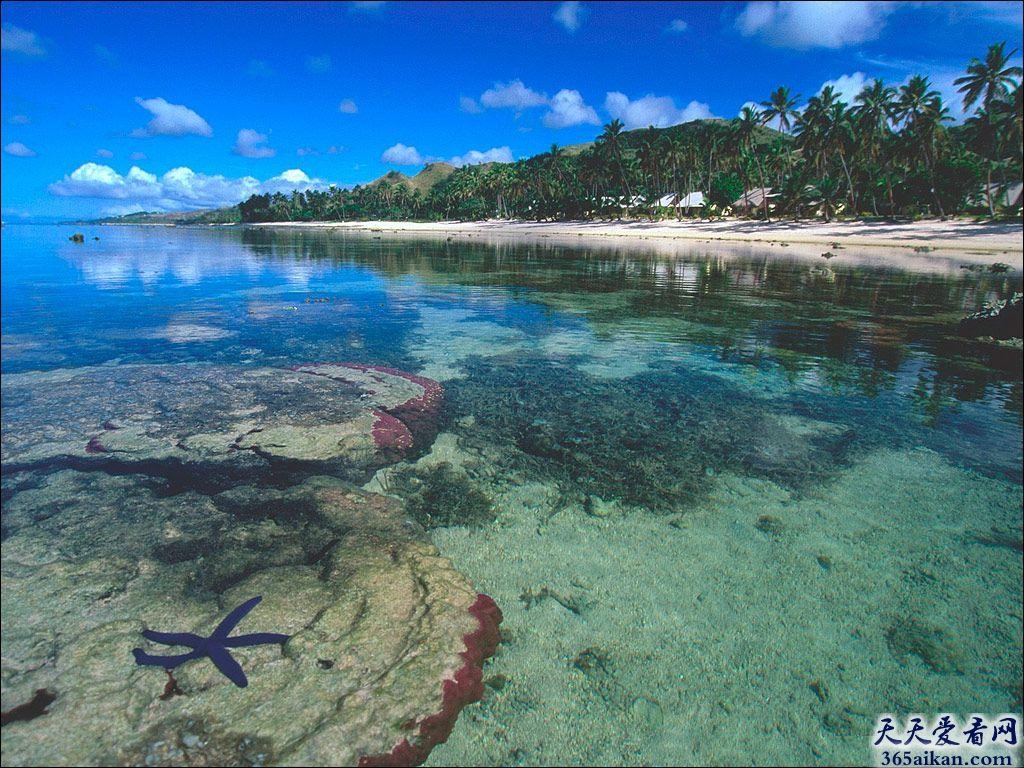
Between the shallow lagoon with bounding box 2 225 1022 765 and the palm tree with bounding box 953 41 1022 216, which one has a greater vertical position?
the palm tree with bounding box 953 41 1022 216

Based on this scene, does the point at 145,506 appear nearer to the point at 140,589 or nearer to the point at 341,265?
the point at 140,589

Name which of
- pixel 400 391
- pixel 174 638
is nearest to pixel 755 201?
pixel 400 391

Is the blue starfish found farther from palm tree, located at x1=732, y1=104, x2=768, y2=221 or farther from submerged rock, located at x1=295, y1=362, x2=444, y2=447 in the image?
palm tree, located at x1=732, y1=104, x2=768, y2=221

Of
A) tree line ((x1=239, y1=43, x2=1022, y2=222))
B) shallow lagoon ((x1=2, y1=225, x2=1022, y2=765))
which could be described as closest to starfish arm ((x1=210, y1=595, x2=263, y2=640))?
shallow lagoon ((x1=2, y1=225, x2=1022, y2=765))

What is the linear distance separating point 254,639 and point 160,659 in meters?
0.73

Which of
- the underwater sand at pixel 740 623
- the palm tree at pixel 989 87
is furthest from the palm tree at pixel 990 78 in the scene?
the underwater sand at pixel 740 623

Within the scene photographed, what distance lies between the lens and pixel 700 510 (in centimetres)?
762

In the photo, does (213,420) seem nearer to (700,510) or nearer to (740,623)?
(700,510)

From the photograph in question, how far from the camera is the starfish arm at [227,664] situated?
4336mm

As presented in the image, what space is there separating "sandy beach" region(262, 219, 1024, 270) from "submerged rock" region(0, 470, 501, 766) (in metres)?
48.9

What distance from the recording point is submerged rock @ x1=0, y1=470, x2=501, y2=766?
12.9ft

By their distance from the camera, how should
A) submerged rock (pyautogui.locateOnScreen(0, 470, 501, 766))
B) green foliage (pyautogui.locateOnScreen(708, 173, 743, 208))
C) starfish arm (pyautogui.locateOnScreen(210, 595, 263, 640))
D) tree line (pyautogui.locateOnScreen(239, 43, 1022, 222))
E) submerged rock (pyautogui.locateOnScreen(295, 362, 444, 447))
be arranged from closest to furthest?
submerged rock (pyautogui.locateOnScreen(0, 470, 501, 766)) < starfish arm (pyautogui.locateOnScreen(210, 595, 263, 640)) < submerged rock (pyautogui.locateOnScreen(295, 362, 444, 447)) < tree line (pyautogui.locateOnScreen(239, 43, 1022, 222)) < green foliage (pyautogui.locateOnScreen(708, 173, 743, 208))

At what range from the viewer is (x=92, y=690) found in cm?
413

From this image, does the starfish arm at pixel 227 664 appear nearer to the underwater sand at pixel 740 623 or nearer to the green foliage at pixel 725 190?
the underwater sand at pixel 740 623
